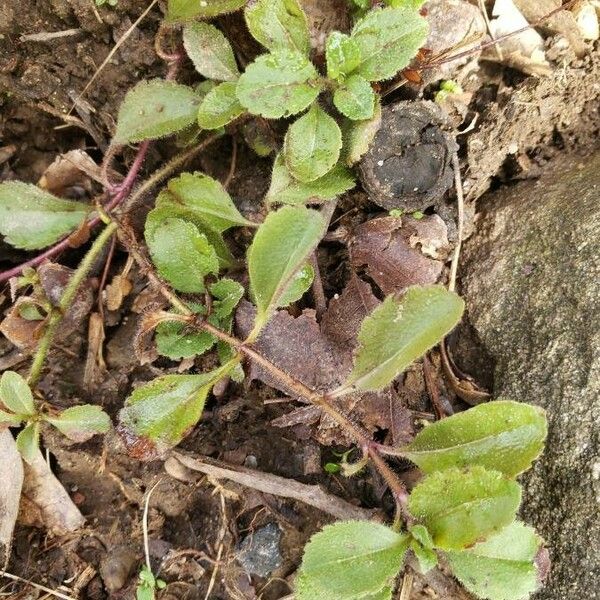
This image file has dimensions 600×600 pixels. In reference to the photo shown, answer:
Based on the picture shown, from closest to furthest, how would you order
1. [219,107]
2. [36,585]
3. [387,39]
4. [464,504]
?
1. [464,504]
2. [387,39]
3. [219,107]
4. [36,585]

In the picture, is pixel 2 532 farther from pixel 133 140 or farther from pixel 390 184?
pixel 390 184

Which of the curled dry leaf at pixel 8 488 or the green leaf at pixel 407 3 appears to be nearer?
the green leaf at pixel 407 3

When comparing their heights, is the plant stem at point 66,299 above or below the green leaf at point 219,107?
below

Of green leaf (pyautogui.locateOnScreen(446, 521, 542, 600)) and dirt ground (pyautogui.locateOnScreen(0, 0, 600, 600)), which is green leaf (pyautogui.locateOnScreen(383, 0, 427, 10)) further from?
green leaf (pyautogui.locateOnScreen(446, 521, 542, 600))

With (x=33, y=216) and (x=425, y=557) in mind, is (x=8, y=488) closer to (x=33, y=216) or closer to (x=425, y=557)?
(x=33, y=216)

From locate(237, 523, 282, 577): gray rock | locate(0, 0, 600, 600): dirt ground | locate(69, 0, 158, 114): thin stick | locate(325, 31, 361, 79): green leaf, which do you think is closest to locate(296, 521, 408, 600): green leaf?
locate(0, 0, 600, 600): dirt ground

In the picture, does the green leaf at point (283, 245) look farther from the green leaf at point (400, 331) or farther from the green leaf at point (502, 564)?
the green leaf at point (502, 564)

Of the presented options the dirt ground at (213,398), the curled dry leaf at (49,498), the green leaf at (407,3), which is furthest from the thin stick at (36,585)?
the green leaf at (407,3)

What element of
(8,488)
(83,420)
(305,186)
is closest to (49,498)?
(8,488)
